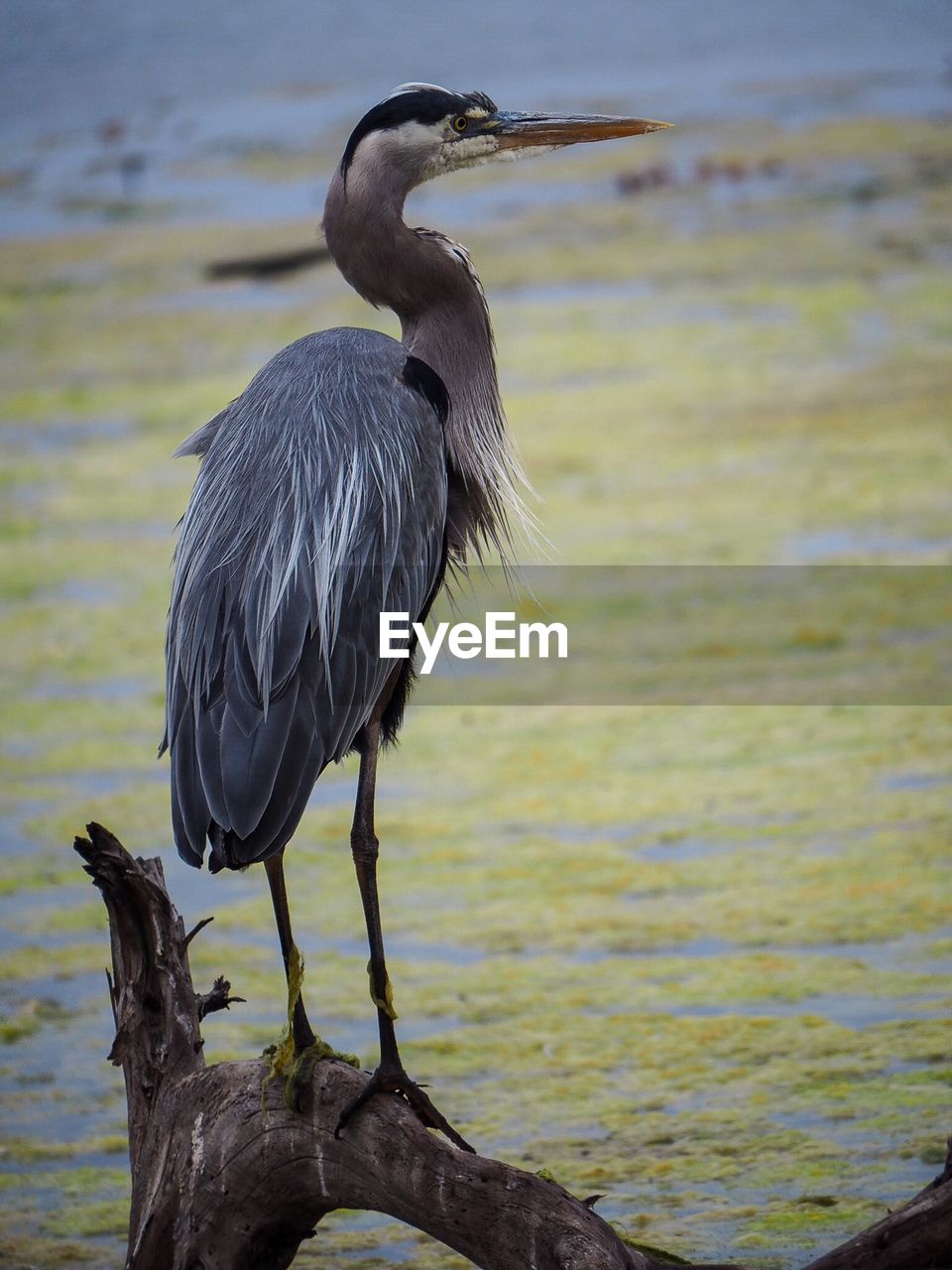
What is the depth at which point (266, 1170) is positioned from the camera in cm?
247

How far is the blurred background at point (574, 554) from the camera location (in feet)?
11.8

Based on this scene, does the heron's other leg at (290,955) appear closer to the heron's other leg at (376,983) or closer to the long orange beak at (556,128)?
the heron's other leg at (376,983)

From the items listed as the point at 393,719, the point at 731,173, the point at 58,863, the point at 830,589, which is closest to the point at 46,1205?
the point at 393,719

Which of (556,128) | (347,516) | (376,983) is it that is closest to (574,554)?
(556,128)

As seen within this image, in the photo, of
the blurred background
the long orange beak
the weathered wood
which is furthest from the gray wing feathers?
→ the blurred background

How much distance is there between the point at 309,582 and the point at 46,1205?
4.95 ft

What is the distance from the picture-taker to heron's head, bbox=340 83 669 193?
2889 mm

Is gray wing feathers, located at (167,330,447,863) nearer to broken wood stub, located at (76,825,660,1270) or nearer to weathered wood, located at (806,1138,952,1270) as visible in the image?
broken wood stub, located at (76,825,660,1270)

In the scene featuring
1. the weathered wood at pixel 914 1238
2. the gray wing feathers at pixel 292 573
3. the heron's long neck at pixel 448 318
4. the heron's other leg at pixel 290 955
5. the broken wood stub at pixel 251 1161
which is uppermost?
the heron's long neck at pixel 448 318

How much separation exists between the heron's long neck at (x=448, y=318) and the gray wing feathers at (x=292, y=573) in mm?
89

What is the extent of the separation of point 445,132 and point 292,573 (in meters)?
0.90

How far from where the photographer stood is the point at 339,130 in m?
13.4

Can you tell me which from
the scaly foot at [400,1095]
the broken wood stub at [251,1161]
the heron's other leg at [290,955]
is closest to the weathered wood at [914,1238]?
the broken wood stub at [251,1161]

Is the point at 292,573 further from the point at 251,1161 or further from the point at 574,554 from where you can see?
the point at 574,554
